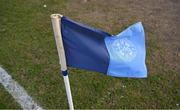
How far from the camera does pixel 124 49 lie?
11.7 feet

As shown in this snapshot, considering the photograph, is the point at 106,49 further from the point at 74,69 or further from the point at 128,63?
the point at 74,69

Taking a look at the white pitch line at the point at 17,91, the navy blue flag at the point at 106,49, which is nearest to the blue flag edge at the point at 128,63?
the navy blue flag at the point at 106,49

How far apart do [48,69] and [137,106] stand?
5.72 ft

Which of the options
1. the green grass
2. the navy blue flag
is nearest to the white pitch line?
the green grass

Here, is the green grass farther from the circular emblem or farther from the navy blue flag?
the circular emblem

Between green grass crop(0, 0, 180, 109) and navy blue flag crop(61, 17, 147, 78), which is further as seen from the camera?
green grass crop(0, 0, 180, 109)

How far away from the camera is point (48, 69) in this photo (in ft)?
18.5

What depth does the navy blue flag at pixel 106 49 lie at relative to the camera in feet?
11.6

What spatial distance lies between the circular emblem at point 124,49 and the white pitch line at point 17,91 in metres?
1.84

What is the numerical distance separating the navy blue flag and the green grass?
1359 millimetres

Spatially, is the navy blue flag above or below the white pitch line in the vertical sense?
above

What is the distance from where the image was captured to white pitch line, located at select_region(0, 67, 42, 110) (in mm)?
4879

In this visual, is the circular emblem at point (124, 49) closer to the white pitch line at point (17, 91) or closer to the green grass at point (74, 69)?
the green grass at point (74, 69)

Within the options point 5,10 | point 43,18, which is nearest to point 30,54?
point 43,18
